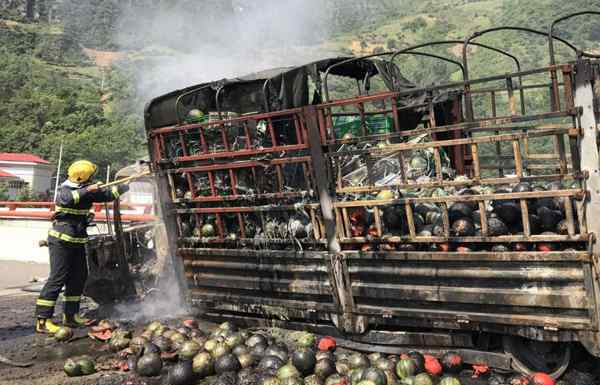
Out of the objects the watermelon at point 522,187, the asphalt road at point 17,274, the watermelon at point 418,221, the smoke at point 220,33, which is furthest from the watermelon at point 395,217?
the smoke at point 220,33

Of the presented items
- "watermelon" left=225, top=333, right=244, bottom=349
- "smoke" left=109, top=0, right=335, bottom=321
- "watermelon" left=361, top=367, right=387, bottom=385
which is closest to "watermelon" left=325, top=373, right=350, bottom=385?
"watermelon" left=361, top=367, right=387, bottom=385

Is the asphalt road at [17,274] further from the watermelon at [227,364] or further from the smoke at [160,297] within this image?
the watermelon at [227,364]

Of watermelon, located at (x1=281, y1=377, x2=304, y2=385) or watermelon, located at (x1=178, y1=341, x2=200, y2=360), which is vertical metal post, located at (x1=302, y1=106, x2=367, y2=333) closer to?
watermelon, located at (x1=281, y1=377, x2=304, y2=385)

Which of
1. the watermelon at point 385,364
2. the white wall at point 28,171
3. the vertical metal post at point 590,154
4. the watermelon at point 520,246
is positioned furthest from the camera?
the white wall at point 28,171

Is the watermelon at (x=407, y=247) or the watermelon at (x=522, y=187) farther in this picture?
the watermelon at (x=407, y=247)

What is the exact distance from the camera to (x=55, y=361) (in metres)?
5.97

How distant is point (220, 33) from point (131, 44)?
20106mm

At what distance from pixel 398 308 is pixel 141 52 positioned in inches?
4461

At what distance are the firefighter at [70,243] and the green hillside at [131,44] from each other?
72.4 feet

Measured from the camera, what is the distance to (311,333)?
5.66 m

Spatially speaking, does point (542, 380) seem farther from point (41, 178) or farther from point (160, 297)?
point (41, 178)

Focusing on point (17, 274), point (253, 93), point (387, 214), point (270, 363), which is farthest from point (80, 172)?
point (17, 274)

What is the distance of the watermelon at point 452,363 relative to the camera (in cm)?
467

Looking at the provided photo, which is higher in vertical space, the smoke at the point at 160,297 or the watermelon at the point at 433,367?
the smoke at the point at 160,297
